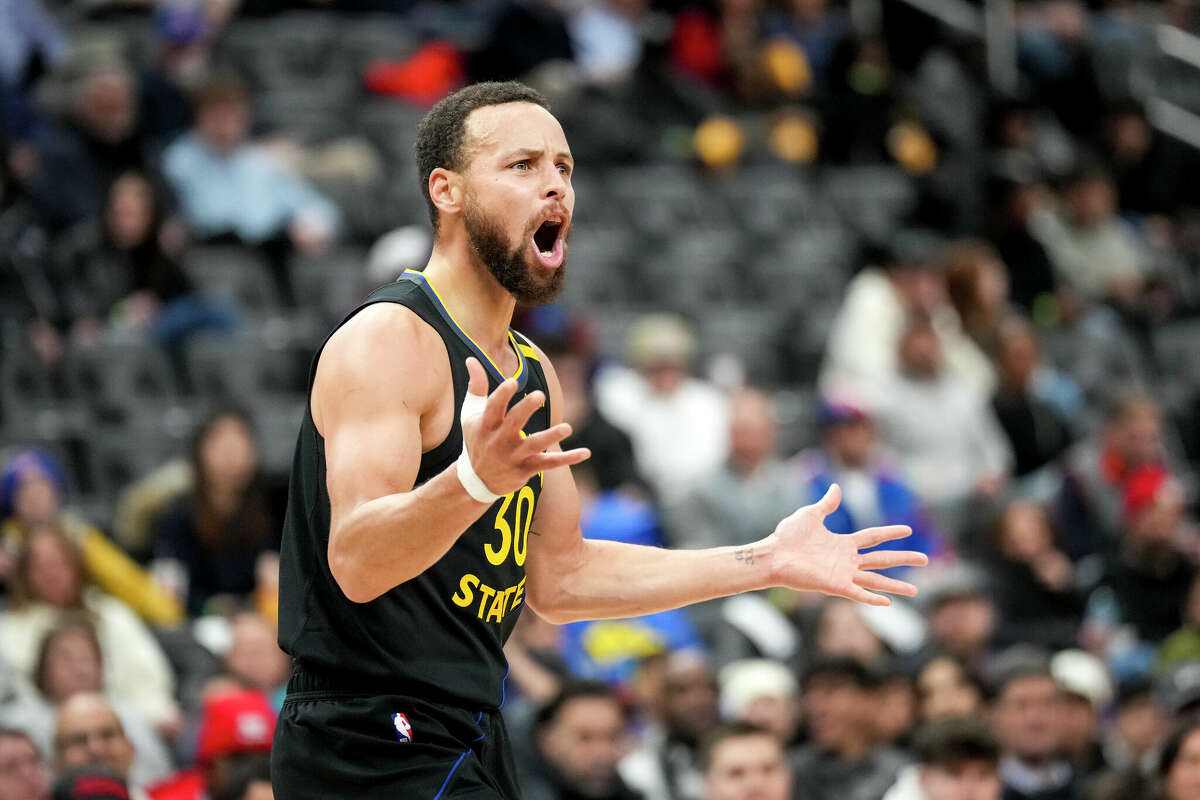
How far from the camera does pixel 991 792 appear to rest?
6461 millimetres

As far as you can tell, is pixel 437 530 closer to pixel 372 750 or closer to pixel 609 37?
pixel 372 750

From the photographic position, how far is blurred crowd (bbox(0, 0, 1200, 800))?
731cm

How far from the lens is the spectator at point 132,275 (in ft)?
31.3

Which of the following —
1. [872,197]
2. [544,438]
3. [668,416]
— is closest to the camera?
[544,438]

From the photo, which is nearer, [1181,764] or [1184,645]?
[1181,764]

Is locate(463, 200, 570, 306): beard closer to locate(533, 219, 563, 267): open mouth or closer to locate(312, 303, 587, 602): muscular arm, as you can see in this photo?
locate(533, 219, 563, 267): open mouth

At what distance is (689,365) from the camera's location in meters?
11.0

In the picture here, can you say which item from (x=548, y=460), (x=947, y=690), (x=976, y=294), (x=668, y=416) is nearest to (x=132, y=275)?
(x=668, y=416)

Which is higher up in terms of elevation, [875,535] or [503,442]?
[503,442]

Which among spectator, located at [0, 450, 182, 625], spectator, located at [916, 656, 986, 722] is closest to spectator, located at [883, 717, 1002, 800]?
spectator, located at [916, 656, 986, 722]

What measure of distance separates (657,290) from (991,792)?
19.0 feet

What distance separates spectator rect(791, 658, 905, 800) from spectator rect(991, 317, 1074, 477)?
3695mm

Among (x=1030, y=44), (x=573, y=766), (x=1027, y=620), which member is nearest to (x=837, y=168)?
(x=1030, y=44)

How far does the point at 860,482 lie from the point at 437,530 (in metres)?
6.65
